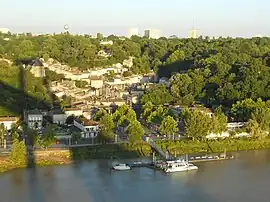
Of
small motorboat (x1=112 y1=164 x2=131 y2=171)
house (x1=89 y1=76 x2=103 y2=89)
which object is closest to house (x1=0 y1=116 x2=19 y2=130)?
small motorboat (x1=112 y1=164 x2=131 y2=171)

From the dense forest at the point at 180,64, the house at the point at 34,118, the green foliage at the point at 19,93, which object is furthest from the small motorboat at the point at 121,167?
the dense forest at the point at 180,64

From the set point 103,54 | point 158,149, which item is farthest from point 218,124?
point 103,54

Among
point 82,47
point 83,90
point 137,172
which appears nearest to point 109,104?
point 83,90

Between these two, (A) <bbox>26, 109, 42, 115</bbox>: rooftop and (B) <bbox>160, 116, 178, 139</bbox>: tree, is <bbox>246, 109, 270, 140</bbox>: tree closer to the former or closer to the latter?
(B) <bbox>160, 116, 178, 139</bbox>: tree

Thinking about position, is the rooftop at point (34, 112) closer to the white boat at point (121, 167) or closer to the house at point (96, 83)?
the white boat at point (121, 167)

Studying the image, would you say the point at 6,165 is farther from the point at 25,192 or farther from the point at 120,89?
the point at 120,89

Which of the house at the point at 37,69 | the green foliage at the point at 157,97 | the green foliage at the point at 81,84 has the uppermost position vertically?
the house at the point at 37,69
